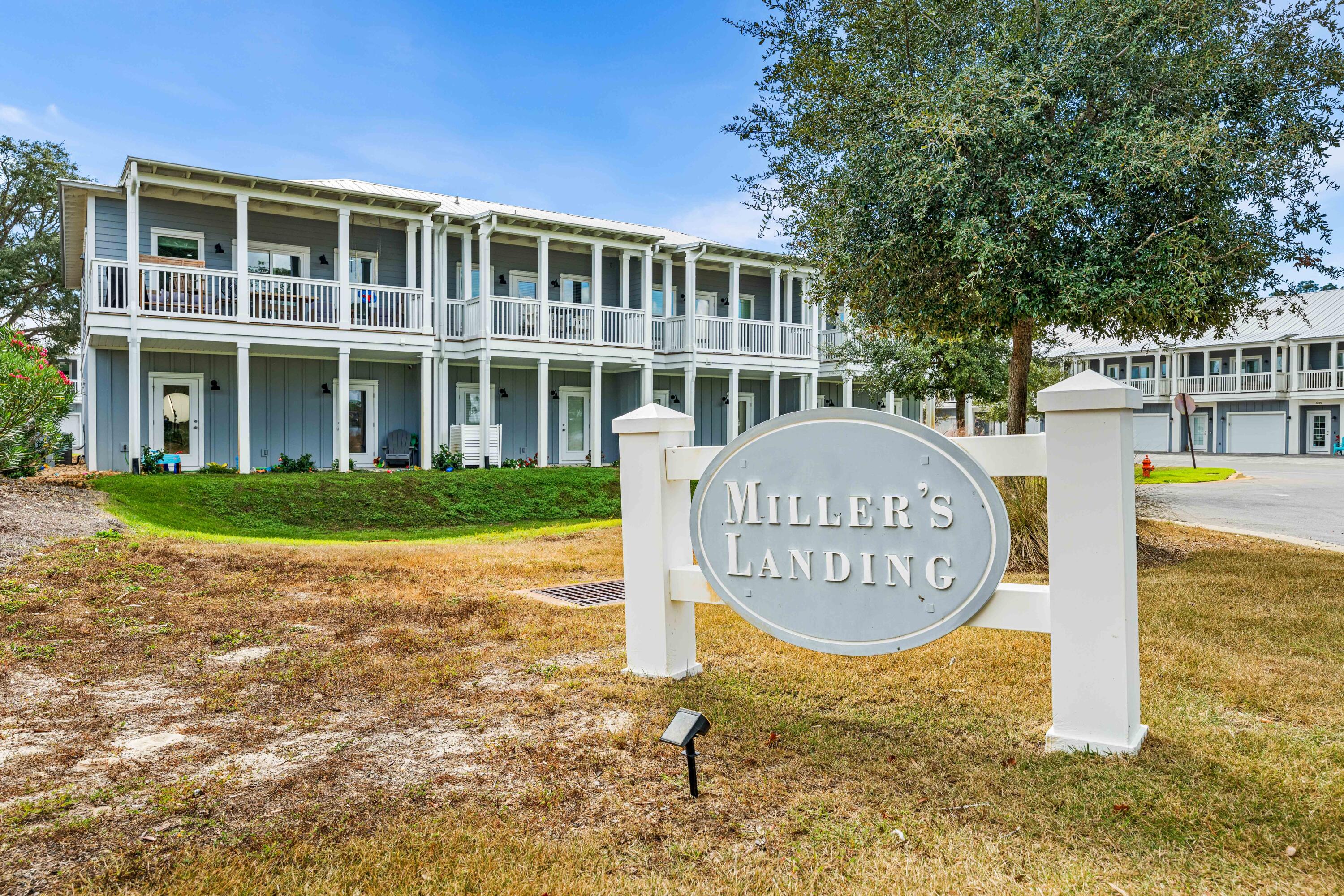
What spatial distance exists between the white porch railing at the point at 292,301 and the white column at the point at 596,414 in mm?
5704

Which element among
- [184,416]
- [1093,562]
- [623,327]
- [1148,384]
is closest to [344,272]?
[184,416]

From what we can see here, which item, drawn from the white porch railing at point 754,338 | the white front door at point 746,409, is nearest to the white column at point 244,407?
the white porch railing at point 754,338

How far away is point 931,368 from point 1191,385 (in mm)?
27932

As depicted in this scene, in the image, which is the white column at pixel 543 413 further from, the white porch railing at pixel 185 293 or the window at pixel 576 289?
the white porch railing at pixel 185 293

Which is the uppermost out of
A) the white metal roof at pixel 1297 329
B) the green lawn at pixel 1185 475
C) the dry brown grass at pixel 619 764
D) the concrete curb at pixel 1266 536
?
the white metal roof at pixel 1297 329

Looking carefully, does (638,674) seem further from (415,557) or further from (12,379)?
(12,379)

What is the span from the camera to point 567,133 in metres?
29.4

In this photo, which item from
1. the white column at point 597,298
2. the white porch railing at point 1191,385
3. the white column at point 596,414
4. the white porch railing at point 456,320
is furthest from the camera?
the white porch railing at point 1191,385

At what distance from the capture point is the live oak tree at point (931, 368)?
70.3ft

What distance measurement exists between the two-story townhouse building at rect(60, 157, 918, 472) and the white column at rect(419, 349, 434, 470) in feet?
0.23

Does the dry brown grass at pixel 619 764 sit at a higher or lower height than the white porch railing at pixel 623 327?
lower

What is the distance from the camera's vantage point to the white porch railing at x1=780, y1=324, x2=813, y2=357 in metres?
23.1

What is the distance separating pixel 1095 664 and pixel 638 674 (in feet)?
7.01

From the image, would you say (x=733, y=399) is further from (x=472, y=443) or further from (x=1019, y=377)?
(x=1019, y=377)
